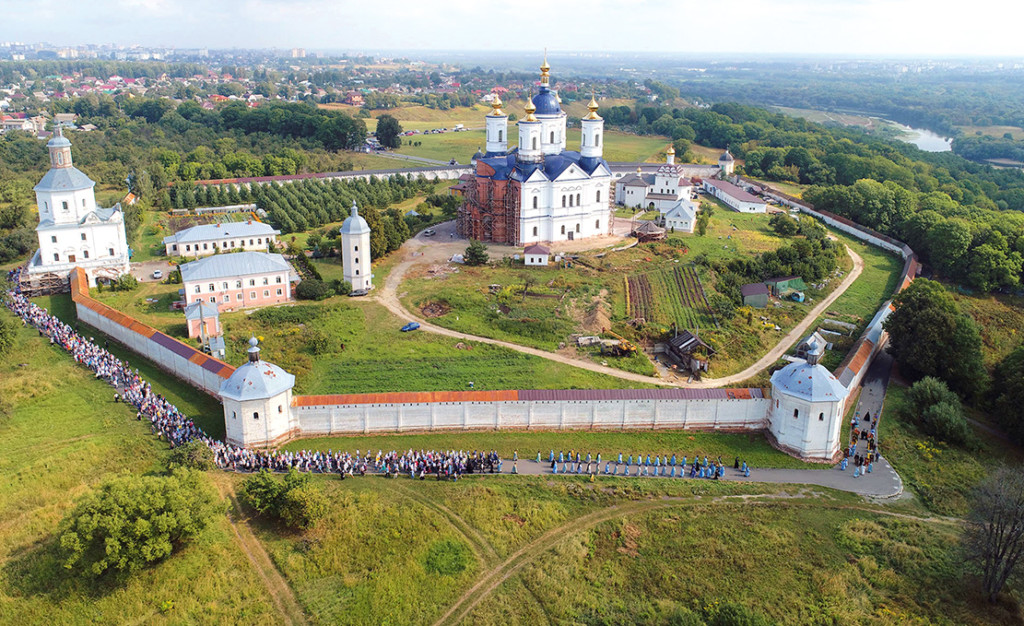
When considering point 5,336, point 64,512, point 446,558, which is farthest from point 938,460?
point 5,336

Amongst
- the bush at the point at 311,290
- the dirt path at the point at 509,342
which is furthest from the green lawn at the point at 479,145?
the bush at the point at 311,290

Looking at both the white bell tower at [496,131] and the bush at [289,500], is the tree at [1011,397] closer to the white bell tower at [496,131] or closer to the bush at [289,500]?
the bush at [289,500]

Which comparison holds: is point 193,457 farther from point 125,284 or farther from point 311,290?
point 125,284

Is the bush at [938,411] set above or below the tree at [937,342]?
below

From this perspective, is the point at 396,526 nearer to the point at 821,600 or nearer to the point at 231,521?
the point at 231,521

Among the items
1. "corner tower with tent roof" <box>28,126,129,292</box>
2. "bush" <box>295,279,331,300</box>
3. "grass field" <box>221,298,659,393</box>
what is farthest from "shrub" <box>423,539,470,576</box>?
→ "corner tower with tent roof" <box>28,126,129,292</box>

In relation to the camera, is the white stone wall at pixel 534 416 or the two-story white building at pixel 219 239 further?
A: the two-story white building at pixel 219 239

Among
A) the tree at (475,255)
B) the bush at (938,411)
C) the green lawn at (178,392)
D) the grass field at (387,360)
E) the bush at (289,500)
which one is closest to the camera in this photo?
the bush at (289,500)
